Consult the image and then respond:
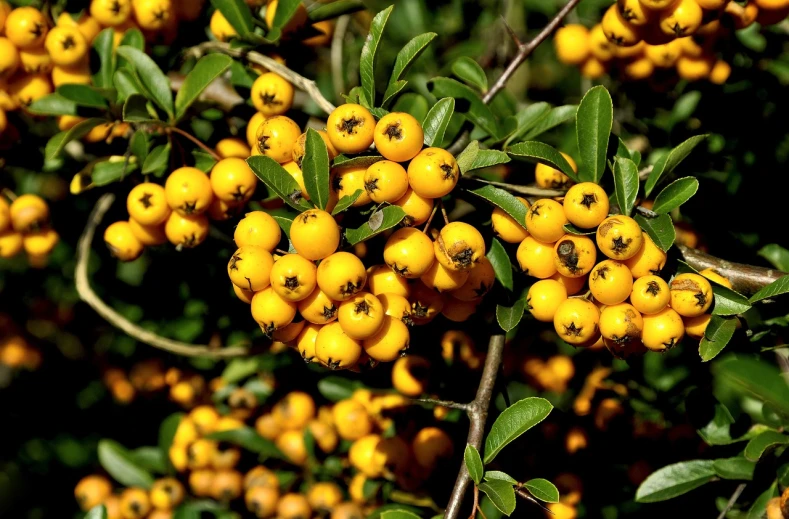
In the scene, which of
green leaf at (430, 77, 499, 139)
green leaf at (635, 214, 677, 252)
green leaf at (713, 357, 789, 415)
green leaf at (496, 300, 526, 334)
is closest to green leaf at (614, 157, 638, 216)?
green leaf at (635, 214, 677, 252)

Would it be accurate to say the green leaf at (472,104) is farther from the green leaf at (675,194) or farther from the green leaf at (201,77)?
the green leaf at (201,77)

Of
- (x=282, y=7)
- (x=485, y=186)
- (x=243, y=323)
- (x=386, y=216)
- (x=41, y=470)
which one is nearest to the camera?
(x=386, y=216)

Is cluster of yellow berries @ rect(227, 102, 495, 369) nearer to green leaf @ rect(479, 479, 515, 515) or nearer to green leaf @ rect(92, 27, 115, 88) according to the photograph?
green leaf @ rect(479, 479, 515, 515)

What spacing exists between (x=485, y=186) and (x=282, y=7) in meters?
1.01

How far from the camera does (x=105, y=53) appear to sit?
2568 mm

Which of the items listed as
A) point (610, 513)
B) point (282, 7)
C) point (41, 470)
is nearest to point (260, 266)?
point (282, 7)

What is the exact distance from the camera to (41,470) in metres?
4.06

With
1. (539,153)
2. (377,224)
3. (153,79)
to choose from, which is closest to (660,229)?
(539,153)

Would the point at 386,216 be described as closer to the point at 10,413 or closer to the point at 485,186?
the point at 485,186

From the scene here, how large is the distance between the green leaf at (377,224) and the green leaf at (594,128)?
2.41ft

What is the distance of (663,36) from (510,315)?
111 centimetres

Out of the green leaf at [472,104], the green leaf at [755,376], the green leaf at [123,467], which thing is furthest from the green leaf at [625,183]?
the green leaf at [123,467]

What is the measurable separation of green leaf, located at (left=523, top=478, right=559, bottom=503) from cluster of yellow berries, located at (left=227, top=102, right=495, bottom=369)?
22.0 inches

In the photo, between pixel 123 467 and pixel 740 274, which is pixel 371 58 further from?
pixel 123 467
